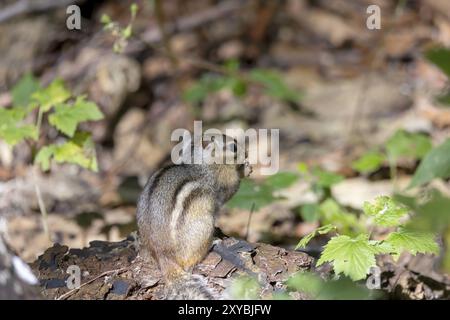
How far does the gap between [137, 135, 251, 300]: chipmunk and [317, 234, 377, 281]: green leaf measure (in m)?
0.59

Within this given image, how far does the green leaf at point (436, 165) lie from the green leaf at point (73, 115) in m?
2.01

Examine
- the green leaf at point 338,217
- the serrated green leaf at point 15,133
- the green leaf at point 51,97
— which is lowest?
the green leaf at point 338,217

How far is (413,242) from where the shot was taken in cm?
288

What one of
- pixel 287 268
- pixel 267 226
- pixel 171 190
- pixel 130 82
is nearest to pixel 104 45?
pixel 130 82

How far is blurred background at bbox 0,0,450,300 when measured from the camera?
18.8ft

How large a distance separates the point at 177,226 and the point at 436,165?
137 cm

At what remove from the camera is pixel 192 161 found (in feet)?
12.7

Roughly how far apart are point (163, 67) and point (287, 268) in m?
5.49

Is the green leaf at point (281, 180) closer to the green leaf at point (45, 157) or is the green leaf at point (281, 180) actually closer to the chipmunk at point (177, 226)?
the chipmunk at point (177, 226)

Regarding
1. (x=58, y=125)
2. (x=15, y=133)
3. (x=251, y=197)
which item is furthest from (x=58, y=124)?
(x=251, y=197)

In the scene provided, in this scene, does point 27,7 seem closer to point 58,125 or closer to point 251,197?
point 58,125

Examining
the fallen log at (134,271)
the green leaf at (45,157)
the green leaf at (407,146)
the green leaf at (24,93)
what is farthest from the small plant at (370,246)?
the green leaf at (24,93)

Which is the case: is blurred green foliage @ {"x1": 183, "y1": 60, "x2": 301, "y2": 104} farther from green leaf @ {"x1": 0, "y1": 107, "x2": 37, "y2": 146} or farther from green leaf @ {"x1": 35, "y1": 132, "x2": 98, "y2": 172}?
green leaf @ {"x1": 0, "y1": 107, "x2": 37, "y2": 146}

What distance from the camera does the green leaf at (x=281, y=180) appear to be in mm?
4496
